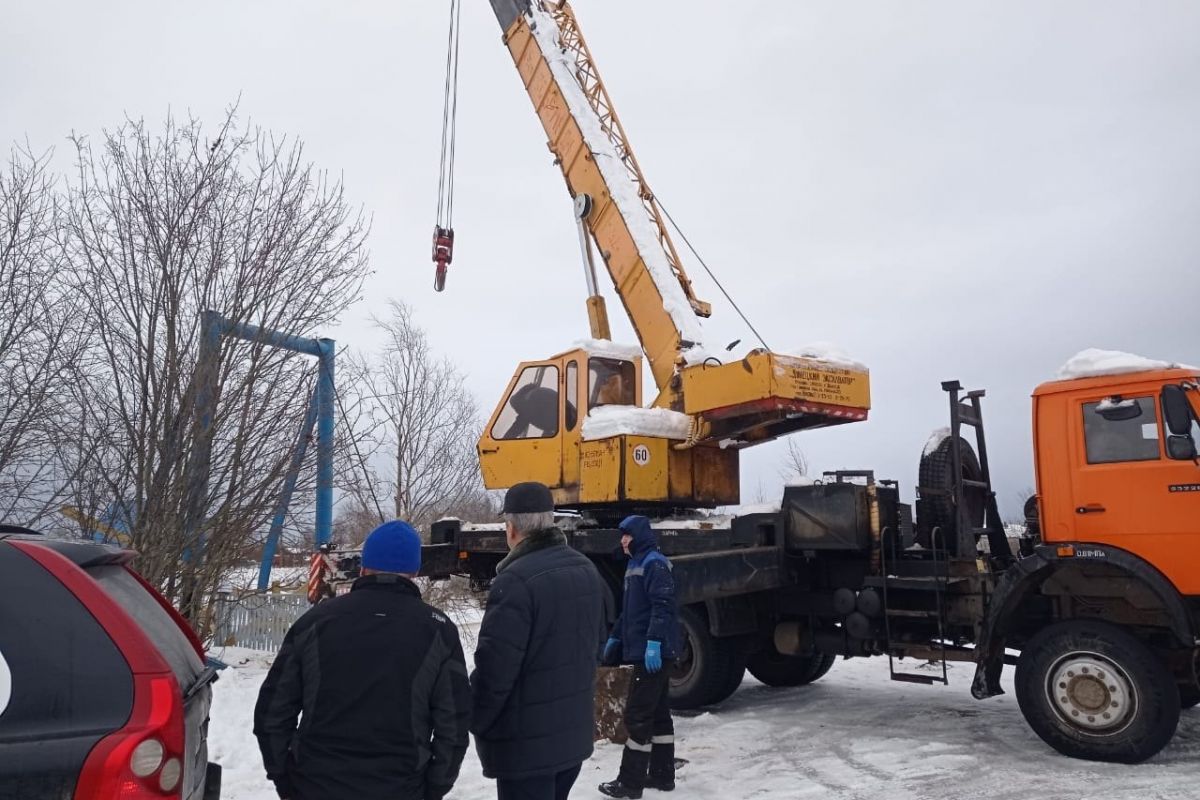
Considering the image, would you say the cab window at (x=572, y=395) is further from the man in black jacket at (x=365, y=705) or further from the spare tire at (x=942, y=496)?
the man in black jacket at (x=365, y=705)

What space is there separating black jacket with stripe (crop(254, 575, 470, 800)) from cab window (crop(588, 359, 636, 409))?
658cm

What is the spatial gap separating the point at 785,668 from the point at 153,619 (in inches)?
315

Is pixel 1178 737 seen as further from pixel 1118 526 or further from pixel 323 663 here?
pixel 323 663

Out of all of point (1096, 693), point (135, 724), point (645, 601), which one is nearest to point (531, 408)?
point (645, 601)

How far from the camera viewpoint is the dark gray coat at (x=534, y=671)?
141 inches

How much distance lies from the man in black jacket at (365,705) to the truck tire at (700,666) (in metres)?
5.67

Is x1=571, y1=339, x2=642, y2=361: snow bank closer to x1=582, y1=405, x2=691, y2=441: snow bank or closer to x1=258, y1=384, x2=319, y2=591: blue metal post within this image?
x1=582, y1=405, x2=691, y2=441: snow bank

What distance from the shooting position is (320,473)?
9562 millimetres

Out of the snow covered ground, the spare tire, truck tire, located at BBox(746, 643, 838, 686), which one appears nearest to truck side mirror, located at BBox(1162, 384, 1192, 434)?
the spare tire

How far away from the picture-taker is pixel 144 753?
8.16ft

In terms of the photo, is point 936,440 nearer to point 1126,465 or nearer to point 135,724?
point 1126,465

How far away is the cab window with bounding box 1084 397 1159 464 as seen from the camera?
6.76 meters

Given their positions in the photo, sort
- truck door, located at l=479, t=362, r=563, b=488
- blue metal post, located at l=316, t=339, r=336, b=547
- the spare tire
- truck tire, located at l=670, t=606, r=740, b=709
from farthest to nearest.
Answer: truck door, located at l=479, t=362, r=563, b=488
blue metal post, located at l=316, t=339, r=336, b=547
truck tire, located at l=670, t=606, r=740, b=709
the spare tire

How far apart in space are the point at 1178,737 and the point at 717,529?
4016mm
